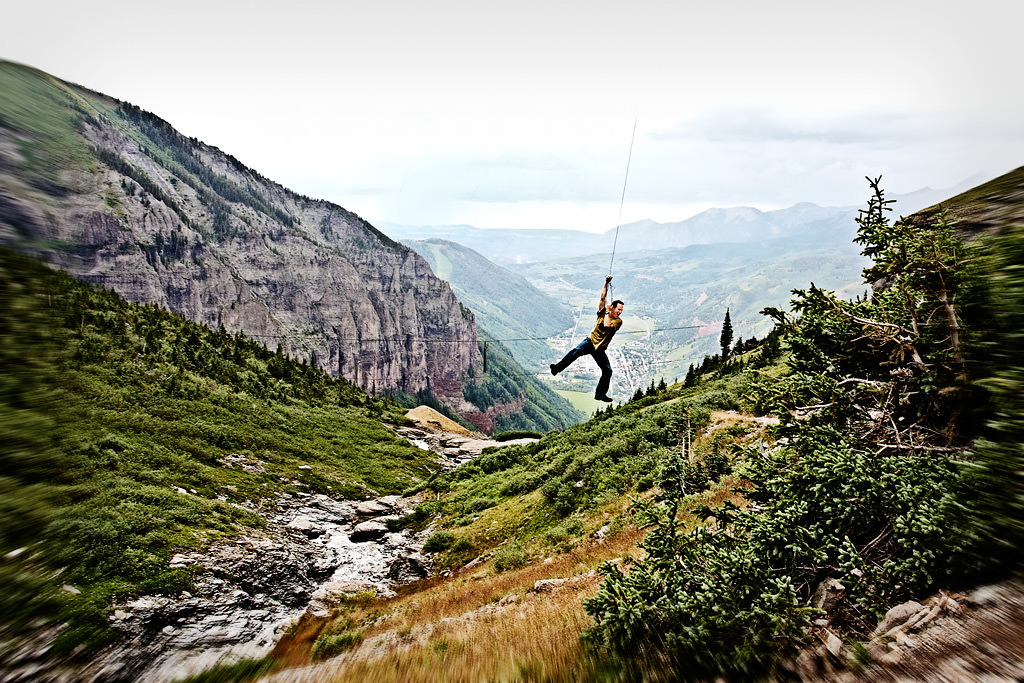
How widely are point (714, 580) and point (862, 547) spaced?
7.12 ft

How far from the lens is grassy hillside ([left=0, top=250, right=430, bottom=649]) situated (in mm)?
4723

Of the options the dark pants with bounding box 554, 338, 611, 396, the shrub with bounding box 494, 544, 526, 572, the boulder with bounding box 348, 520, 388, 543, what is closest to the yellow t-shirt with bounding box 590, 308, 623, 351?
the dark pants with bounding box 554, 338, 611, 396

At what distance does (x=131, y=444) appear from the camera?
2217cm

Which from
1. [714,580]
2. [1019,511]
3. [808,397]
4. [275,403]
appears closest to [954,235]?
[808,397]

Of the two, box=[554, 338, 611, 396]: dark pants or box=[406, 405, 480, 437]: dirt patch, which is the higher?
box=[554, 338, 611, 396]: dark pants

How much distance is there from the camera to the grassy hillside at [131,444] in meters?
4.72

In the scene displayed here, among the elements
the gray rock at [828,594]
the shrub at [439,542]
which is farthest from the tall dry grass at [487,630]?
the shrub at [439,542]

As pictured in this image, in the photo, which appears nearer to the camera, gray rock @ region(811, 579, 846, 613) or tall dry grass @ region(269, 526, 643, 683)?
gray rock @ region(811, 579, 846, 613)

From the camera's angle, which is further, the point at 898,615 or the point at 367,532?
the point at 367,532

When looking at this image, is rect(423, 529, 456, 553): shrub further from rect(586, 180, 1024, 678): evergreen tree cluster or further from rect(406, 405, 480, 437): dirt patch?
rect(406, 405, 480, 437): dirt patch

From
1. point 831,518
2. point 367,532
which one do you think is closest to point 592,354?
point 831,518

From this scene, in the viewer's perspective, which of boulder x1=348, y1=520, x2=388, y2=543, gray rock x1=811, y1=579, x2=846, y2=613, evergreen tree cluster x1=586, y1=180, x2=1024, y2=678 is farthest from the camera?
boulder x1=348, y1=520, x2=388, y2=543

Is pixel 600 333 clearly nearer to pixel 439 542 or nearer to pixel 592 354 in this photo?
pixel 592 354

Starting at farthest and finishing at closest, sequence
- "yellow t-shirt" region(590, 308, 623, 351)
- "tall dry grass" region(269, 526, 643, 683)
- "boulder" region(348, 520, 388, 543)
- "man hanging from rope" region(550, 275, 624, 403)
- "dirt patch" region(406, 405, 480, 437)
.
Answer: "dirt patch" region(406, 405, 480, 437) < "boulder" region(348, 520, 388, 543) < "yellow t-shirt" region(590, 308, 623, 351) < "man hanging from rope" region(550, 275, 624, 403) < "tall dry grass" region(269, 526, 643, 683)
